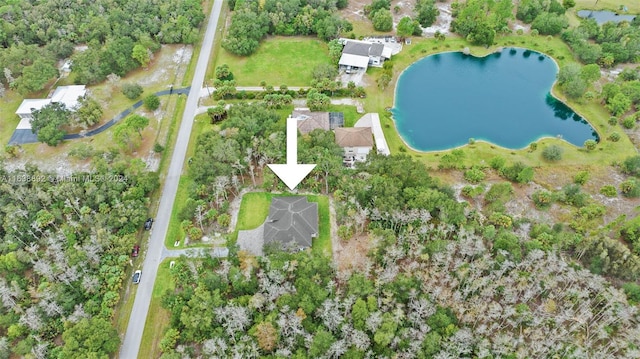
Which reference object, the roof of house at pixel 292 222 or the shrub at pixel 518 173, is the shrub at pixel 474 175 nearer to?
the shrub at pixel 518 173

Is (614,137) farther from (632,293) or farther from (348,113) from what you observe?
(348,113)

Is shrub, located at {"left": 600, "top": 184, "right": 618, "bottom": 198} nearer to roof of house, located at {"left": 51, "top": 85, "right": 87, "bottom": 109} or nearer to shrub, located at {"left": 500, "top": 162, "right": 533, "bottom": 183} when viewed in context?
shrub, located at {"left": 500, "top": 162, "right": 533, "bottom": 183}

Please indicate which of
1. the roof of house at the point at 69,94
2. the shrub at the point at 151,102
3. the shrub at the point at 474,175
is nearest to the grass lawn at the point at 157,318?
the shrub at the point at 151,102

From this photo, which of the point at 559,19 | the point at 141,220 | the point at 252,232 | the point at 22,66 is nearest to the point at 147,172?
the point at 141,220

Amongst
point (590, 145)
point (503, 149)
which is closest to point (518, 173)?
point (503, 149)

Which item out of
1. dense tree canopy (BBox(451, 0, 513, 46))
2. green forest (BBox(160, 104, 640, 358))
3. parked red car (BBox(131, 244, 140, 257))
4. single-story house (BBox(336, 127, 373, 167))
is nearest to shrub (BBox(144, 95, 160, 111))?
green forest (BBox(160, 104, 640, 358))

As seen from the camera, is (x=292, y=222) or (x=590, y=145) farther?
(x=590, y=145)
